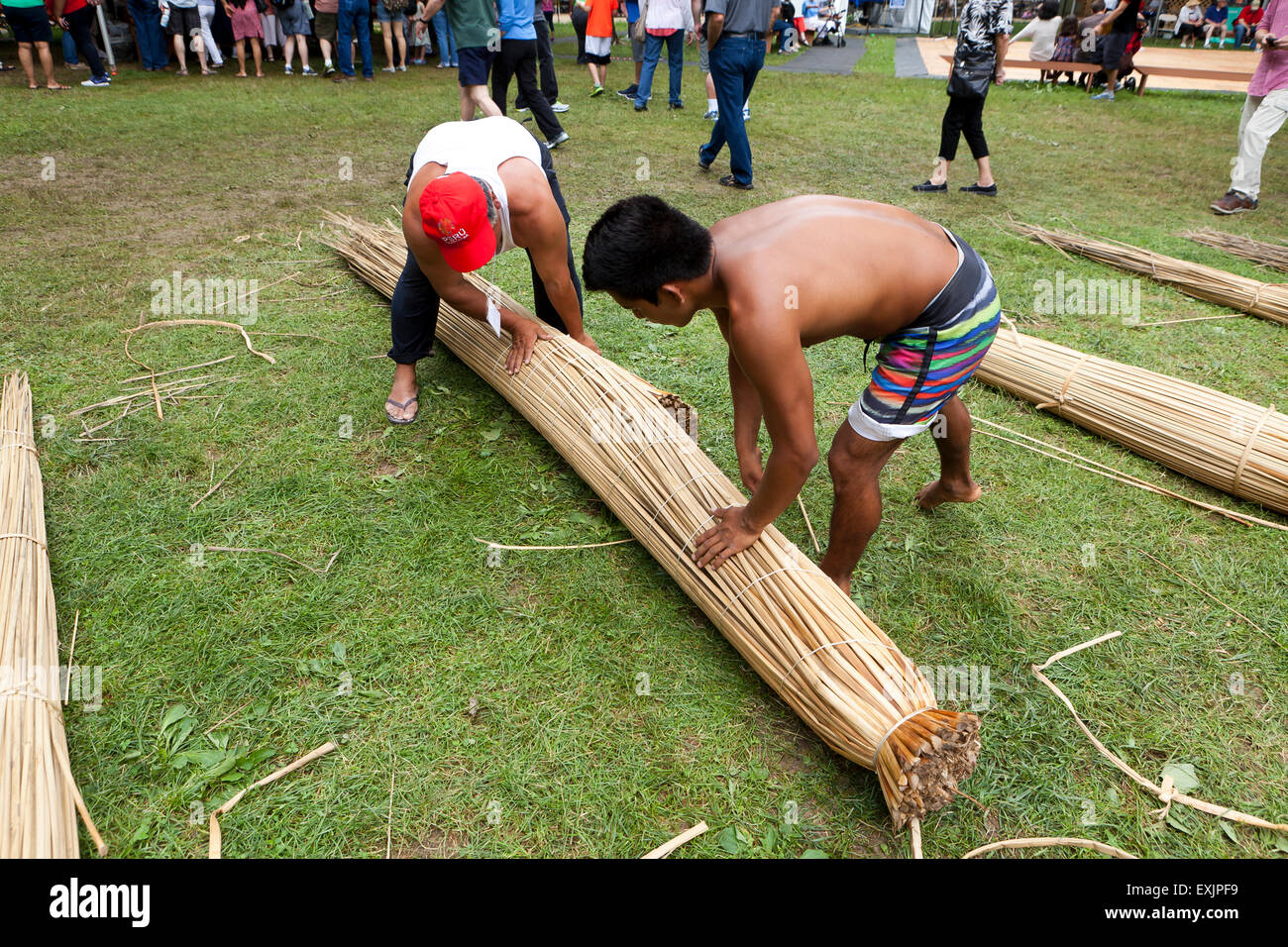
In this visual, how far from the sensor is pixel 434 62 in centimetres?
1438

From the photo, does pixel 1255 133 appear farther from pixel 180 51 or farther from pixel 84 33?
pixel 180 51

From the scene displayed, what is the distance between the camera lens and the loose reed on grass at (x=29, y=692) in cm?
173

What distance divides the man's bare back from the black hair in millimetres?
91

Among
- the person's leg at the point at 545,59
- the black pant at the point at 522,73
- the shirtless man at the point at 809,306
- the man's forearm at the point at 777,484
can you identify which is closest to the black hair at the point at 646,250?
the shirtless man at the point at 809,306

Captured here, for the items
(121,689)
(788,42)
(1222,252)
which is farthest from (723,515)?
(788,42)

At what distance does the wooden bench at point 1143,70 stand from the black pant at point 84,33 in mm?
13492

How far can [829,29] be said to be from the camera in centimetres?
2100

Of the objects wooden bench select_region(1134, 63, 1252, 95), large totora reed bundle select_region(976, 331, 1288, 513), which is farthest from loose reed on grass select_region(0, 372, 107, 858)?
wooden bench select_region(1134, 63, 1252, 95)

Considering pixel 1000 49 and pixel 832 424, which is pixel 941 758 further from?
pixel 1000 49

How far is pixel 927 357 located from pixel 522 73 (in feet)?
21.4

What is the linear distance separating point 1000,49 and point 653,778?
6865mm

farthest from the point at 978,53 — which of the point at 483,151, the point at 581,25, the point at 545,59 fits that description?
the point at 581,25

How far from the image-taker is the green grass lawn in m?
1.99

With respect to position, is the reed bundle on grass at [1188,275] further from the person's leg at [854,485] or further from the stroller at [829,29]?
the stroller at [829,29]
